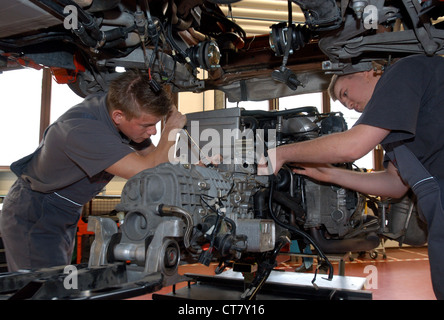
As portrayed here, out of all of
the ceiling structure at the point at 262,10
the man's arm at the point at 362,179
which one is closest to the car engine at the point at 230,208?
the man's arm at the point at 362,179

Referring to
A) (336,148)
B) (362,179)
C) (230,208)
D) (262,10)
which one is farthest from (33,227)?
(262,10)

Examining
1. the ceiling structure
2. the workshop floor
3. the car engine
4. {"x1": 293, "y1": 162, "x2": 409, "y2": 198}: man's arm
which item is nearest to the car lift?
the car engine

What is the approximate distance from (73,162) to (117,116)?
0.35 metres

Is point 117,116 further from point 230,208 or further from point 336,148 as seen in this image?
point 336,148

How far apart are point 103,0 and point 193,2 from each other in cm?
56

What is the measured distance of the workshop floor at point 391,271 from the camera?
3822 mm

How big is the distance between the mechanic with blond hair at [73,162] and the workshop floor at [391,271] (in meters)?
1.32

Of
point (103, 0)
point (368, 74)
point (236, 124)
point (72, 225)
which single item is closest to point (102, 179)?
point (72, 225)

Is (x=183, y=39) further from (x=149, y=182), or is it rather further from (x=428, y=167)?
(x=428, y=167)

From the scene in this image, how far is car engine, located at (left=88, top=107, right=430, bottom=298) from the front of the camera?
1226 millimetres

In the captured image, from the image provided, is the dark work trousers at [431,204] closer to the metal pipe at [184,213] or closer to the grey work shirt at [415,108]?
the grey work shirt at [415,108]

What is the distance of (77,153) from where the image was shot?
5.72ft

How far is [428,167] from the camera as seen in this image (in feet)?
5.21
